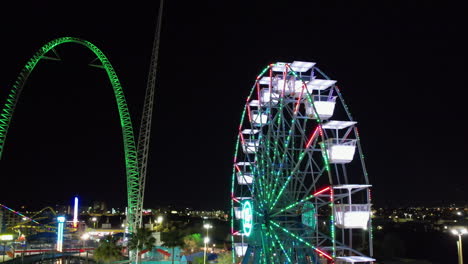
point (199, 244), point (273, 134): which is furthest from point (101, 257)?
point (199, 244)

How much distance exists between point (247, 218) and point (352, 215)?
11052 mm

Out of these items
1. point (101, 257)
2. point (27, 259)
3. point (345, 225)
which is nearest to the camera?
point (345, 225)

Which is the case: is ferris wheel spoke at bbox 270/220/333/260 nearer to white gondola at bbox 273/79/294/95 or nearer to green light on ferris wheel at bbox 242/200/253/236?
green light on ferris wheel at bbox 242/200/253/236

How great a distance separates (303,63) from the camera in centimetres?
2628

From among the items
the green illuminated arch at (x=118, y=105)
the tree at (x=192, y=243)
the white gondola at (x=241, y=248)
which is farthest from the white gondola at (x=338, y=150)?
the tree at (x=192, y=243)

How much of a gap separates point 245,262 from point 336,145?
38.4 ft

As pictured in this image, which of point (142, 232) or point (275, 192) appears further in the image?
point (142, 232)

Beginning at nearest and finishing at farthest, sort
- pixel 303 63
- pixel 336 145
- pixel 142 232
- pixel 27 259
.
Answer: pixel 336 145, pixel 303 63, pixel 142 232, pixel 27 259

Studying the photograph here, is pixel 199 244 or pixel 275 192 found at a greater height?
pixel 275 192

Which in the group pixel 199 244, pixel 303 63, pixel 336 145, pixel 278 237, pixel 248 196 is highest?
pixel 303 63

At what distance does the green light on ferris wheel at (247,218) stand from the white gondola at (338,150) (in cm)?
920

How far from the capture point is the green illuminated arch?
37.3m

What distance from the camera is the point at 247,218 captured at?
30656 millimetres

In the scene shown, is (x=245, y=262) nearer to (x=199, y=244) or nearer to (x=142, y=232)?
(x=142, y=232)
